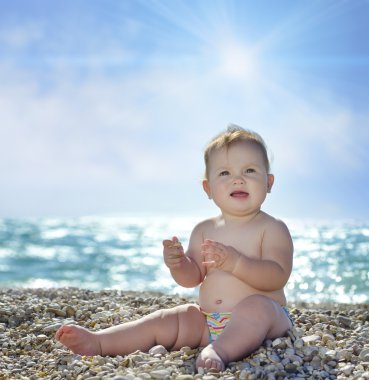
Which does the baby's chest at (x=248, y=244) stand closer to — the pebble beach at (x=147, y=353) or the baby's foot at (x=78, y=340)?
the pebble beach at (x=147, y=353)

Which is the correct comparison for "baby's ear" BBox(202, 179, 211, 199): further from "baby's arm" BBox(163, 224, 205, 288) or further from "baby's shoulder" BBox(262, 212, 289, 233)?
"baby's shoulder" BBox(262, 212, 289, 233)

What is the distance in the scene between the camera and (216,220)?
404cm

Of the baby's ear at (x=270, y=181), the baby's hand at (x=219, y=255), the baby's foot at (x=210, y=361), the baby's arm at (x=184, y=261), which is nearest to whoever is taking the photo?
the baby's foot at (x=210, y=361)

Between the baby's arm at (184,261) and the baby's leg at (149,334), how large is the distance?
204 mm

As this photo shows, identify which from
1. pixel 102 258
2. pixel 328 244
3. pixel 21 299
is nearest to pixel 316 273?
pixel 328 244

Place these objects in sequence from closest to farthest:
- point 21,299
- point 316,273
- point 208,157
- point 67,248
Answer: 1. point 208,157
2. point 21,299
3. point 316,273
4. point 67,248

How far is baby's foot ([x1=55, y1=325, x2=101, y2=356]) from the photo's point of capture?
3629mm

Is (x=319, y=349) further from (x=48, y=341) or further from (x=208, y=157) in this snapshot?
(x=48, y=341)

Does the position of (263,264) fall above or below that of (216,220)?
below

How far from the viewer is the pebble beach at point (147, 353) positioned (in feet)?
10.6

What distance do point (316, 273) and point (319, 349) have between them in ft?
35.3

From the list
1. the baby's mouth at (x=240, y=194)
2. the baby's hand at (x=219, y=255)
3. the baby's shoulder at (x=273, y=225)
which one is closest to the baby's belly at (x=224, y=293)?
the baby's hand at (x=219, y=255)

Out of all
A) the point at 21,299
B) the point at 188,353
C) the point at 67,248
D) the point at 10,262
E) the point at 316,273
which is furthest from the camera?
the point at 67,248

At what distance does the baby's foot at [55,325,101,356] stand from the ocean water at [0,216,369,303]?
747 centimetres
